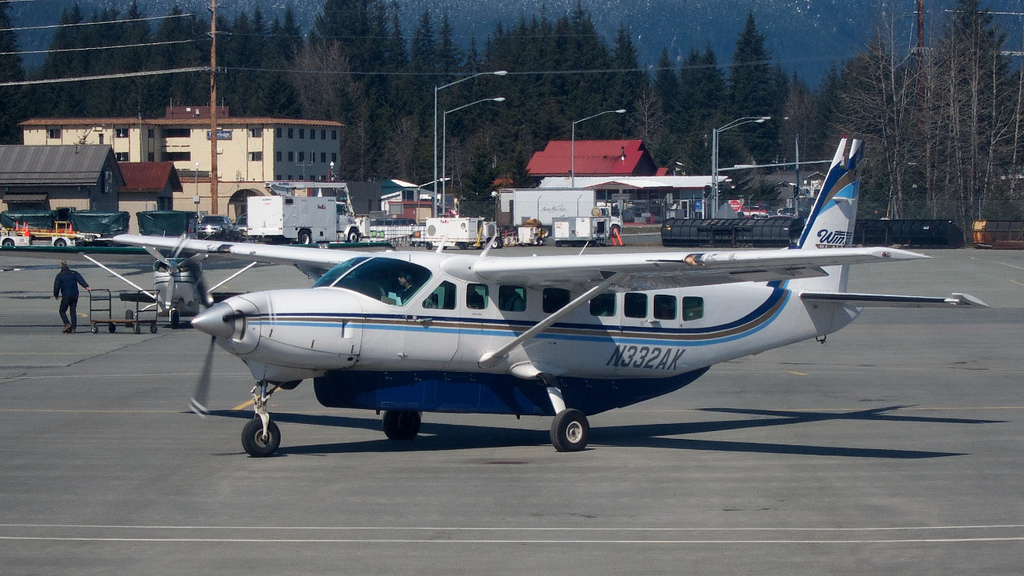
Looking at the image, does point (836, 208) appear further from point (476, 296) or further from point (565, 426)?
point (476, 296)

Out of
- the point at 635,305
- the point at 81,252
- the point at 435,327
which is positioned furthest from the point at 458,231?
the point at 435,327

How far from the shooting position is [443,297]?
1369cm

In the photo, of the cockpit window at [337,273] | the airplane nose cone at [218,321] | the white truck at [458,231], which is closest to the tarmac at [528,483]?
the airplane nose cone at [218,321]

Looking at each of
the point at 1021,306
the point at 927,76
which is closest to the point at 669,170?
the point at 927,76

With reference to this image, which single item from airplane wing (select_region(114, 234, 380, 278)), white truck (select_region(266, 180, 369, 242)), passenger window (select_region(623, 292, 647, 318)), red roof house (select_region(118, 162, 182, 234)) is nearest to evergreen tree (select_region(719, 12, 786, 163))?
red roof house (select_region(118, 162, 182, 234))

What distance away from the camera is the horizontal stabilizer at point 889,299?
13.2 meters

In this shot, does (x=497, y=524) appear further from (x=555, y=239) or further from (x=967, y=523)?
(x=555, y=239)

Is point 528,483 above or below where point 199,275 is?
below

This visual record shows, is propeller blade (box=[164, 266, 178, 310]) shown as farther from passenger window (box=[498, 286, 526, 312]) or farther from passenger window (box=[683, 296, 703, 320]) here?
passenger window (box=[683, 296, 703, 320])

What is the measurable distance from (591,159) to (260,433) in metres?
127

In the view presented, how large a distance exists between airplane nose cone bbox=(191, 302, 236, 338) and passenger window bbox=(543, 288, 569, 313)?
13.4 ft

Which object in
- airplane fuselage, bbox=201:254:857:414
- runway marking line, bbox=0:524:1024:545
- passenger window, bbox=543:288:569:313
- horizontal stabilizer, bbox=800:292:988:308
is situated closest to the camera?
runway marking line, bbox=0:524:1024:545

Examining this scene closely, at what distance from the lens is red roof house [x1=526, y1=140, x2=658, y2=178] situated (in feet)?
445

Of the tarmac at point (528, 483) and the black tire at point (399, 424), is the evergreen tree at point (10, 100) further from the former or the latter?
the black tire at point (399, 424)
